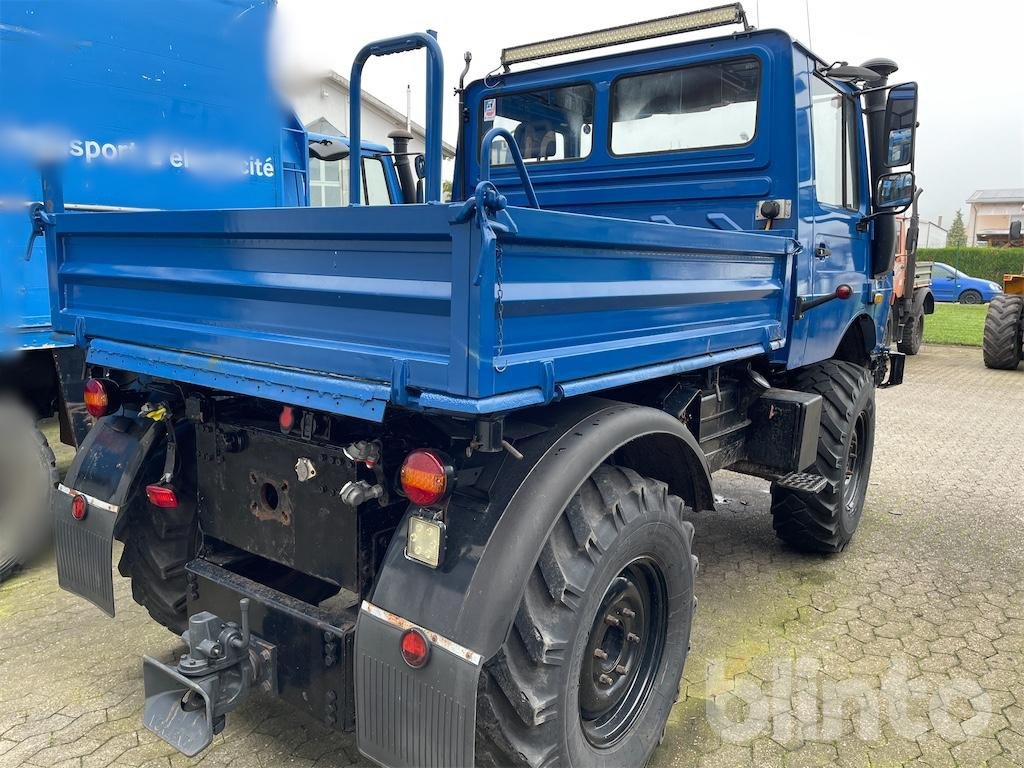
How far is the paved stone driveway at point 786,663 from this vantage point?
8.89ft

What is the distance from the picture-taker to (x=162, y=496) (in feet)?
8.94

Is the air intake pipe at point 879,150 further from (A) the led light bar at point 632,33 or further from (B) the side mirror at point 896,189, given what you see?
(A) the led light bar at point 632,33

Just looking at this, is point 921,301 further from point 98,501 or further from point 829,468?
point 98,501

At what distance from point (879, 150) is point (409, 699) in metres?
3.68

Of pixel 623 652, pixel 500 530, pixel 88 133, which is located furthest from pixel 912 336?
pixel 500 530

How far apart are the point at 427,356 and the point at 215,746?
5.82 feet

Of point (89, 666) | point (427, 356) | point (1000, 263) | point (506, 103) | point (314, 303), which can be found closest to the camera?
point (427, 356)

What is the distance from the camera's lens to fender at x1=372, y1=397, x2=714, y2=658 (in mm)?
1915

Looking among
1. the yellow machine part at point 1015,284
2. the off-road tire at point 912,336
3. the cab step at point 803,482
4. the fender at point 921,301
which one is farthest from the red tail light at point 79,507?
the fender at point 921,301

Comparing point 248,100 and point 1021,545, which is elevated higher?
point 248,100

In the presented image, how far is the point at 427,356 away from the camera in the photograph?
6.15 ft

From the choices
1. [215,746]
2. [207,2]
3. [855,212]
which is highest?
[207,2]

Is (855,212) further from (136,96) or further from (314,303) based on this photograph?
(136,96)

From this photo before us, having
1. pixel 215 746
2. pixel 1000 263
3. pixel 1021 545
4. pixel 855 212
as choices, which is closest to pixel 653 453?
pixel 215 746
